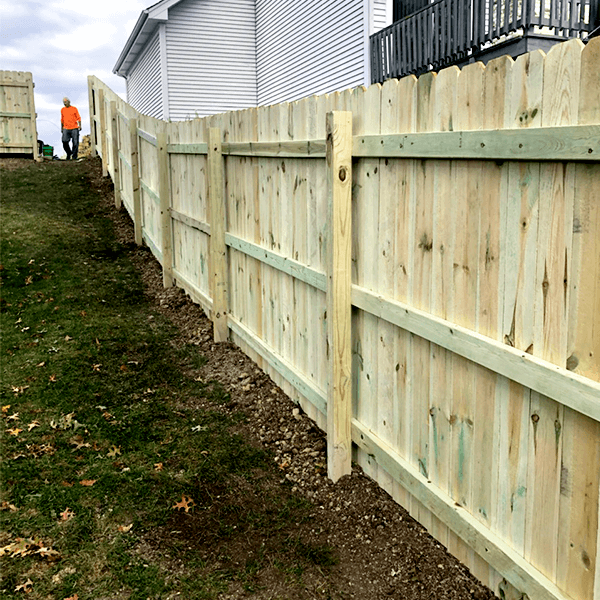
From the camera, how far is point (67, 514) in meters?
4.16

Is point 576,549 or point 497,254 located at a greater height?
point 497,254

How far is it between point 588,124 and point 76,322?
672 cm

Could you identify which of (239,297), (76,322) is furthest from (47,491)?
(76,322)

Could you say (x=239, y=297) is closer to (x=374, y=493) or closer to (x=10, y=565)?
(x=374, y=493)

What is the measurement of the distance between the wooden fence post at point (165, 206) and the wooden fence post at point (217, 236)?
230 centimetres

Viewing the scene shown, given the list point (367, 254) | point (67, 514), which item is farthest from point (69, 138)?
point (367, 254)

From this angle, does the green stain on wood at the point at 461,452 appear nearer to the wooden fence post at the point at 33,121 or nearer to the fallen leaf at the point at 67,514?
the fallen leaf at the point at 67,514

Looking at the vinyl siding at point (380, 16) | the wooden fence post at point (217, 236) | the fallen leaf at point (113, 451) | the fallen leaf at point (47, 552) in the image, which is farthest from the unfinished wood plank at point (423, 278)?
the vinyl siding at point (380, 16)

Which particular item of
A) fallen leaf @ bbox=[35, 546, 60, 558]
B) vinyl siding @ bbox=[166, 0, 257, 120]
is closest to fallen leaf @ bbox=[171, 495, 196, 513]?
fallen leaf @ bbox=[35, 546, 60, 558]

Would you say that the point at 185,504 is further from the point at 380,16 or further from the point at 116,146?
the point at 380,16

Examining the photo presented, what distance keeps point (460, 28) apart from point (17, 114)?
13.1 m

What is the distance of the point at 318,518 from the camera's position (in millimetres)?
4105

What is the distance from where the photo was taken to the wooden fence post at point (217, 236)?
6.76 metres

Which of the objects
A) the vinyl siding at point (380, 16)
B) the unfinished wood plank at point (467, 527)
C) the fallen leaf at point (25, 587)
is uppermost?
the vinyl siding at point (380, 16)
